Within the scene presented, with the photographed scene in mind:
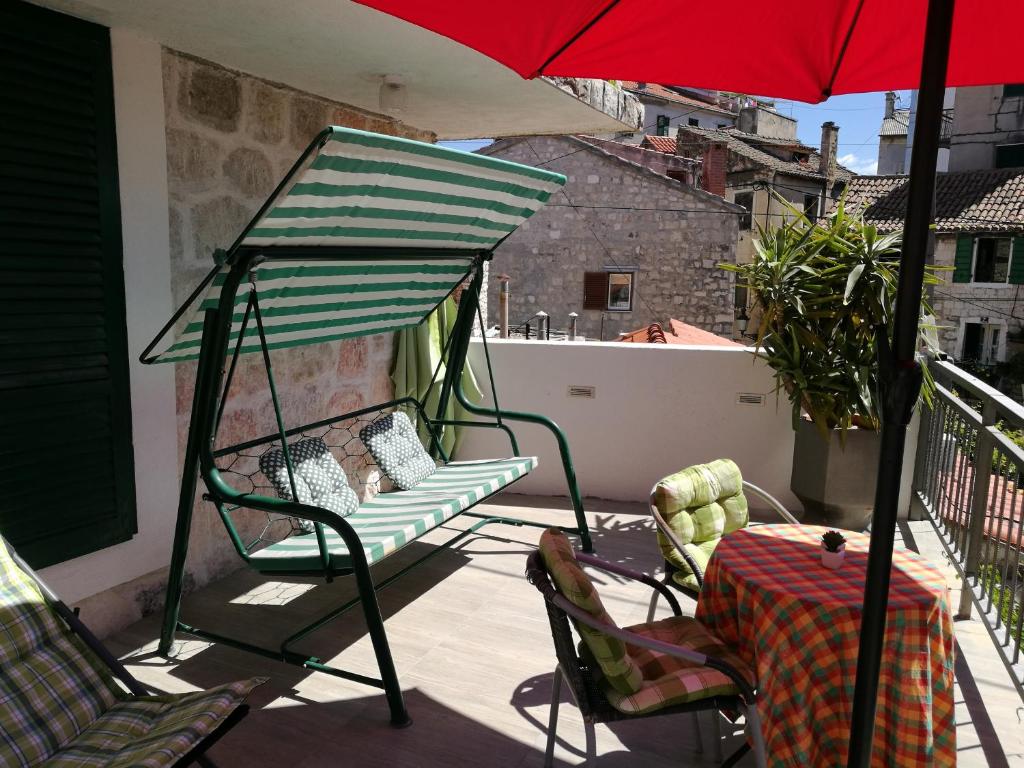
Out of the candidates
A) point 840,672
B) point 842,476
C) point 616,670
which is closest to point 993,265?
point 842,476

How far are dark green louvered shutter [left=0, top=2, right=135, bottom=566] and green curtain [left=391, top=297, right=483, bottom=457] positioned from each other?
2105mm

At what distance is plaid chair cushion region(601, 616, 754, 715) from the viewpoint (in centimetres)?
218

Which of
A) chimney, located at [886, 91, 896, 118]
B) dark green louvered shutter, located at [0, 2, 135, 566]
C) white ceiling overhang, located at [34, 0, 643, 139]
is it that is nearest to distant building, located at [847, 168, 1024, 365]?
chimney, located at [886, 91, 896, 118]

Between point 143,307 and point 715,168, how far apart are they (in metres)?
21.5

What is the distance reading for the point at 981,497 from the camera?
3.53m

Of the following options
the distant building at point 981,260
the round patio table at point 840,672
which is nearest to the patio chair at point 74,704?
the round patio table at point 840,672

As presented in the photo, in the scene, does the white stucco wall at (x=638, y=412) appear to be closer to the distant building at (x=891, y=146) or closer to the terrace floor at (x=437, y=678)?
the terrace floor at (x=437, y=678)

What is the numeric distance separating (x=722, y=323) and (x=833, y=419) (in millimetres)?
15615

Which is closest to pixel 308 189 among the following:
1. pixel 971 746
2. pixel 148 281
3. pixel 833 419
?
pixel 148 281

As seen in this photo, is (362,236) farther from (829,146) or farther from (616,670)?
(829,146)

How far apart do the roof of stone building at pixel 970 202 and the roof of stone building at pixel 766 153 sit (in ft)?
6.40

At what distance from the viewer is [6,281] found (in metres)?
2.82

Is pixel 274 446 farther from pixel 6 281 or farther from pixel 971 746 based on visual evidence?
pixel 971 746

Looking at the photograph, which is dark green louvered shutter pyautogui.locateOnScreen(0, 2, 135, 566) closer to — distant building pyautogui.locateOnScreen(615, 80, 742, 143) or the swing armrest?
the swing armrest
